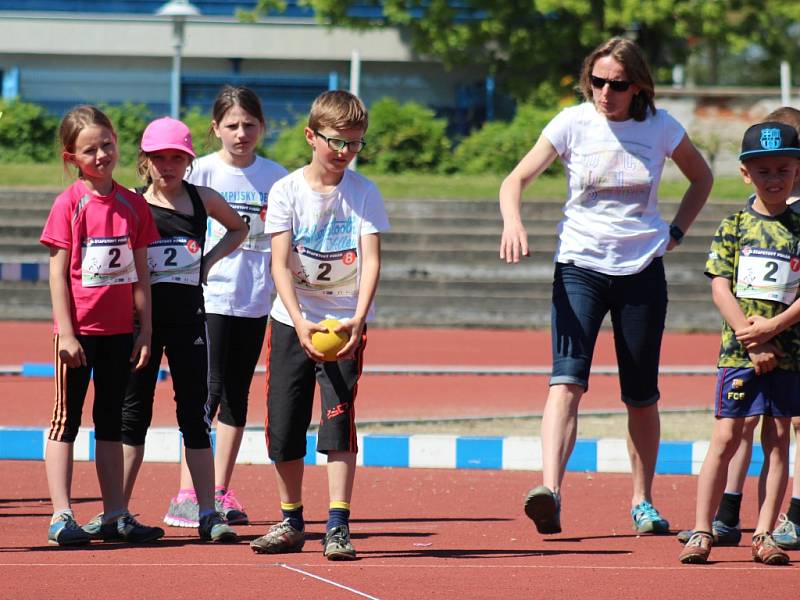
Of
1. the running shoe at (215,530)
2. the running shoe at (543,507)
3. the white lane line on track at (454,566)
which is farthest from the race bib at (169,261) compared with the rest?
the running shoe at (543,507)

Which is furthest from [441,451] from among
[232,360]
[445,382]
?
[445,382]

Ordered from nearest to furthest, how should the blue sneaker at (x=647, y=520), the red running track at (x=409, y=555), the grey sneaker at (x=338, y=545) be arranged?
1. the red running track at (x=409, y=555)
2. the grey sneaker at (x=338, y=545)
3. the blue sneaker at (x=647, y=520)

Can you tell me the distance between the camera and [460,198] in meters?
22.0

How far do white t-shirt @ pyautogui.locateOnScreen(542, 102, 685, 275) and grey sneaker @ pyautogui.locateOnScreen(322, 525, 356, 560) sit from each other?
1655mm

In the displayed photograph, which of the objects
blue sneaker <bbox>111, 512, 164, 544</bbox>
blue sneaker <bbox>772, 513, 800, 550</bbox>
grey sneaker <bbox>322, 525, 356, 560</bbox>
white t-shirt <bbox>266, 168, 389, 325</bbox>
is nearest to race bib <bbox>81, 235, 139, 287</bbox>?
white t-shirt <bbox>266, 168, 389, 325</bbox>

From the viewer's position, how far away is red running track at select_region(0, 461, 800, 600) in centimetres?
530

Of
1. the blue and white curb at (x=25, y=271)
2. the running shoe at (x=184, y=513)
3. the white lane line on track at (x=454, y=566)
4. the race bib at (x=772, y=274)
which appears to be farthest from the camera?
the blue and white curb at (x=25, y=271)

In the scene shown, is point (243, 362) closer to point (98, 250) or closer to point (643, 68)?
point (98, 250)

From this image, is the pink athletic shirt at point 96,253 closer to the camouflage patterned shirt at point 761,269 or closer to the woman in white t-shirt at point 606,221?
the woman in white t-shirt at point 606,221

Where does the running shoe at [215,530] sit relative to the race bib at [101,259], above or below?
below

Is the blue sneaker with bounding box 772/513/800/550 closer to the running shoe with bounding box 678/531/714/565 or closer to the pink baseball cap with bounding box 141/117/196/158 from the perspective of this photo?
the running shoe with bounding box 678/531/714/565

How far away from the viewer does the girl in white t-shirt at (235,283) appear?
7.06 m

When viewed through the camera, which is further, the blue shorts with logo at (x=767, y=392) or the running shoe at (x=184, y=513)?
the running shoe at (x=184, y=513)

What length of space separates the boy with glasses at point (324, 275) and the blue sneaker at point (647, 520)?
1.48 m
